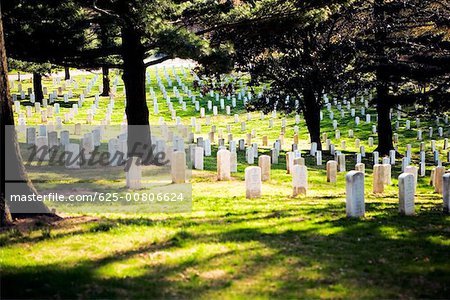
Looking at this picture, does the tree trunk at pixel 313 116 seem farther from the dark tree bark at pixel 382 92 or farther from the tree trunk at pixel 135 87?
the tree trunk at pixel 135 87

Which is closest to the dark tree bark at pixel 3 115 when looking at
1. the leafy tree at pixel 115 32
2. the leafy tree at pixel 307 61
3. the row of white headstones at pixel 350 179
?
the row of white headstones at pixel 350 179

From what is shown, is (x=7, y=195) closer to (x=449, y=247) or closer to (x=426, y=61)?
(x=449, y=247)

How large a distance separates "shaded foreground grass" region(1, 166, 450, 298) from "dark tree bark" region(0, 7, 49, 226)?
0.47m

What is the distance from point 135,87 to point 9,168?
25.2 ft

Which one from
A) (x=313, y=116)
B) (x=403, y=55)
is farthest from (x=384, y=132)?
(x=403, y=55)

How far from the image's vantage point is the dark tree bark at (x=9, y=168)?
8.12 metres

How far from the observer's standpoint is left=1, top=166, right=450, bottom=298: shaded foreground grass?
5.90 meters

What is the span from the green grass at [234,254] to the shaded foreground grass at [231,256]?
0.01 meters

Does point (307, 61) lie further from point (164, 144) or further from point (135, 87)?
point (135, 87)

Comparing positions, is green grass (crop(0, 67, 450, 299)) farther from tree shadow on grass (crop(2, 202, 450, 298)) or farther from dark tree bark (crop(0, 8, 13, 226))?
dark tree bark (crop(0, 8, 13, 226))

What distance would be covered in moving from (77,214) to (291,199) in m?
4.66

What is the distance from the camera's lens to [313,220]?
914 centimetres

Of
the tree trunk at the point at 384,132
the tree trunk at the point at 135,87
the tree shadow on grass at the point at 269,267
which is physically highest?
the tree trunk at the point at 135,87

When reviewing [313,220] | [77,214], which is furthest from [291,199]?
[77,214]
